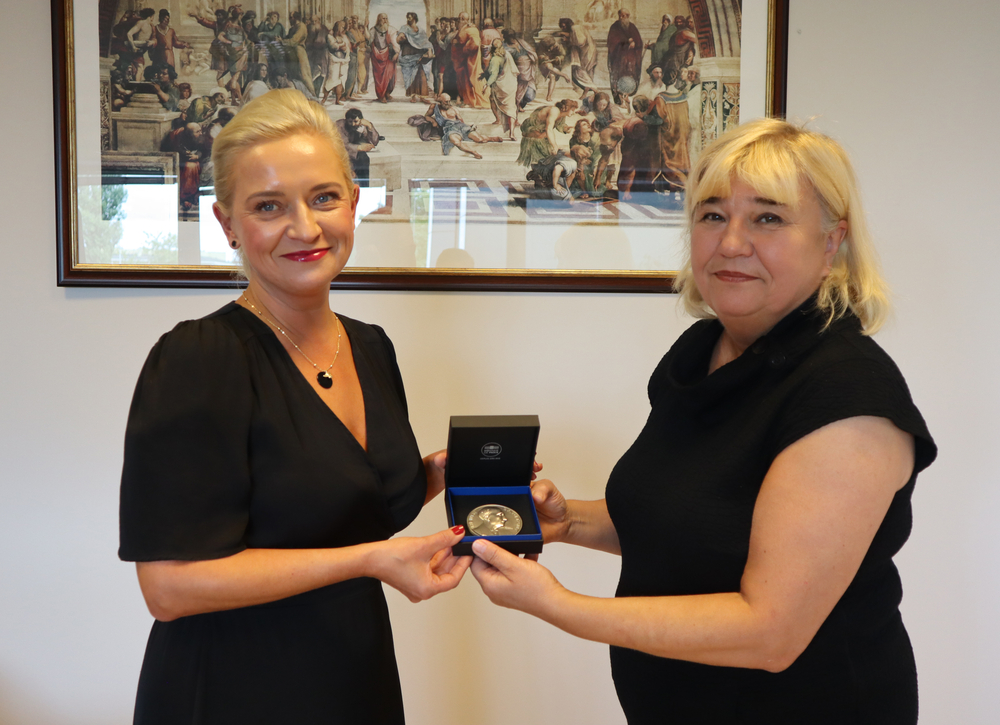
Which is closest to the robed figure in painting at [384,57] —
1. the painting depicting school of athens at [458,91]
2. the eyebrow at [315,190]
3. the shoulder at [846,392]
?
the painting depicting school of athens at [458,91]

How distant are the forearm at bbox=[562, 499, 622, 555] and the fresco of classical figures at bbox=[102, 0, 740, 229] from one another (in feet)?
3.55

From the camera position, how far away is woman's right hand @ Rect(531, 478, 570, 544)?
1.77m

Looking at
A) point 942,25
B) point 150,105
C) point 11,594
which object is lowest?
point 11,594

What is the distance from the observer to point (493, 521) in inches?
63.7

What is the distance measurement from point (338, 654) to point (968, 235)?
2.48 metres

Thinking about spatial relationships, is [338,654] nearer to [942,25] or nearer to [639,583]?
[639,583]

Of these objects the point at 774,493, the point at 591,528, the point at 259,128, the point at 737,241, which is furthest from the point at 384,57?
the point at 774,493

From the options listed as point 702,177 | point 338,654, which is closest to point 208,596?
point 338,654

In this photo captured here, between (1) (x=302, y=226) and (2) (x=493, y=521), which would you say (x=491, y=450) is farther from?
(1) (x=302, y=226)

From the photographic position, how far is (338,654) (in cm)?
145

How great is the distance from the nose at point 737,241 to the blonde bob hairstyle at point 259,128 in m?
0.82

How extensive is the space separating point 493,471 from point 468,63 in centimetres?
140

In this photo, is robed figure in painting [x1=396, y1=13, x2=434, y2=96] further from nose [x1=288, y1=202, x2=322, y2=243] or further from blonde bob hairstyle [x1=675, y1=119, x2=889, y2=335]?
blonde bob hairstyle [x1=675, y1=119, x2=889, y2=335]

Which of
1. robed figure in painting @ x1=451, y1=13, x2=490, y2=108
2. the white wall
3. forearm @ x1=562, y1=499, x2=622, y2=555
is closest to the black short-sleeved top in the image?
forearm @ x1=562, y1=499, x2=622, y2=555
